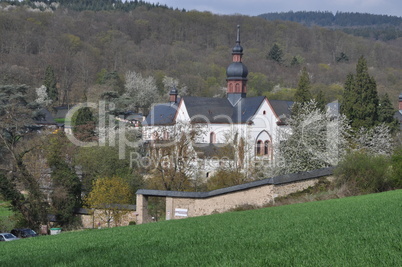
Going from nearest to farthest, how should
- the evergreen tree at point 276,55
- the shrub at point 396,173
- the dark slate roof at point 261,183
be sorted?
1. the dark slate roof at point 261,183
2. the shrub at point 396,173
3. the evergreen tree at point 276,55

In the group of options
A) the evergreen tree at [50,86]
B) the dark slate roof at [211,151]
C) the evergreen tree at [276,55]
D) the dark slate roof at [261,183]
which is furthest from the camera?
the evergreen tree at [276,55]

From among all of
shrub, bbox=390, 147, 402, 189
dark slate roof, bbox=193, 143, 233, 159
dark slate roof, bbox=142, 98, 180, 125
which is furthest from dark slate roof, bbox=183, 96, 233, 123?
shrub, bbox=390, 147, 402, 189

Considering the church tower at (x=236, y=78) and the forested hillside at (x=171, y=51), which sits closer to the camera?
the church tower at (x=236, y=78)

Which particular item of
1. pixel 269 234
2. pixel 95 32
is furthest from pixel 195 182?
pixel 95 32

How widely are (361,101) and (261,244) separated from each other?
33.7m

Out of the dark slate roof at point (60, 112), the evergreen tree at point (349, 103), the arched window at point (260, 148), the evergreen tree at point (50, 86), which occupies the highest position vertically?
the evergreen tree at point (349, 103)

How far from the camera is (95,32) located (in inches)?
5472

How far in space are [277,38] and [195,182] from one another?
11405 cm

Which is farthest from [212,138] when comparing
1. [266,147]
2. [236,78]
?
[236,78]

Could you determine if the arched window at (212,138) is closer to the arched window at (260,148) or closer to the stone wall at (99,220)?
the arched window at (260,148)

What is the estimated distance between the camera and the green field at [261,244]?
348 inches

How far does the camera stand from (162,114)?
190ft

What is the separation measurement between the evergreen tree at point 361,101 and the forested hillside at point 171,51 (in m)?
33.2

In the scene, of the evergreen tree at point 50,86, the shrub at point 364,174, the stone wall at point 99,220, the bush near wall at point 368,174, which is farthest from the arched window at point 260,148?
the evergreen tree at point 50,86
